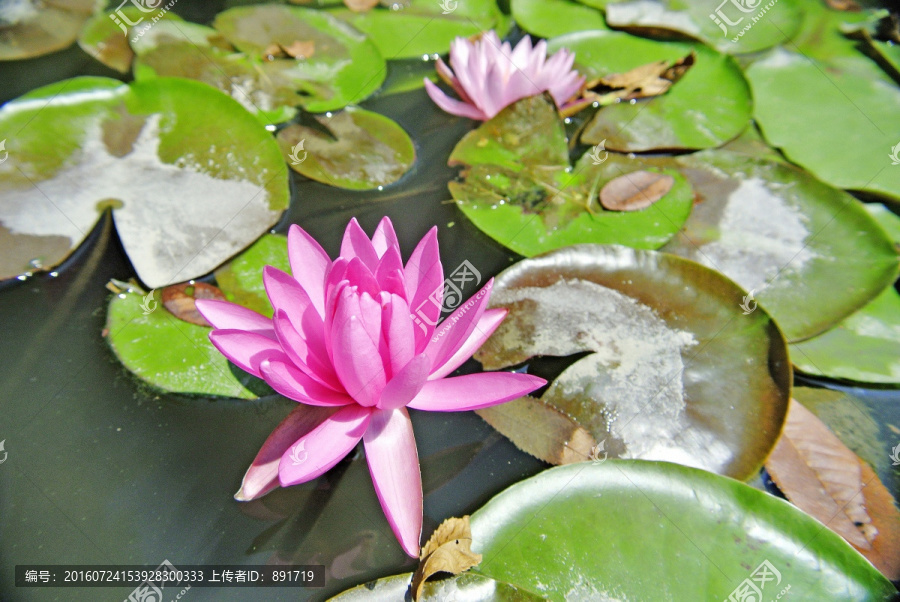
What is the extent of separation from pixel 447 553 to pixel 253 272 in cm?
121

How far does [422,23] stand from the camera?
9.90ft

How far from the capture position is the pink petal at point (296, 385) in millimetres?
1303

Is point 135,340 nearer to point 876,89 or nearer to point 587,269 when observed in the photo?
point 587,269

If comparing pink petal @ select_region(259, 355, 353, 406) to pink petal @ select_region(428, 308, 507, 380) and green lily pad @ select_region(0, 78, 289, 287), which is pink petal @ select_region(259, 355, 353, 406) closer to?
pink petal @ select_region(428, 308, 507, 380)

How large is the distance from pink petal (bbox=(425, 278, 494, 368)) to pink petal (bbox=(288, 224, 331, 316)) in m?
0.38

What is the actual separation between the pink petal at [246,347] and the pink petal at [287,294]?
0.33 feet

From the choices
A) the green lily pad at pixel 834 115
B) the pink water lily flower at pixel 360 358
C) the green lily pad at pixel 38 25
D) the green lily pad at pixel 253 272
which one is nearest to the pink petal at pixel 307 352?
the pink water lily flower at pixel 360 358

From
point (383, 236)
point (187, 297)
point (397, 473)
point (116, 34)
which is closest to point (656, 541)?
point (397, 473)

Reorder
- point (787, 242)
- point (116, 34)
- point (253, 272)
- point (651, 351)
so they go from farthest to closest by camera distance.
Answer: point (116, 34)
point (787, 242)
point (253, 272)
point (651, 351)

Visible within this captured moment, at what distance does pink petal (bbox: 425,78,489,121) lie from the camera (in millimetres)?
2535

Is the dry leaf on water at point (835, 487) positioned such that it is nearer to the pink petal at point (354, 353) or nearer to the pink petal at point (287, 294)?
the pink petal at point (354, 353)

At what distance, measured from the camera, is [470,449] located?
1.64 metres

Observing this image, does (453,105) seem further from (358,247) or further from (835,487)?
(835,487)

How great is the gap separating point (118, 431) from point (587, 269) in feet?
5.57
